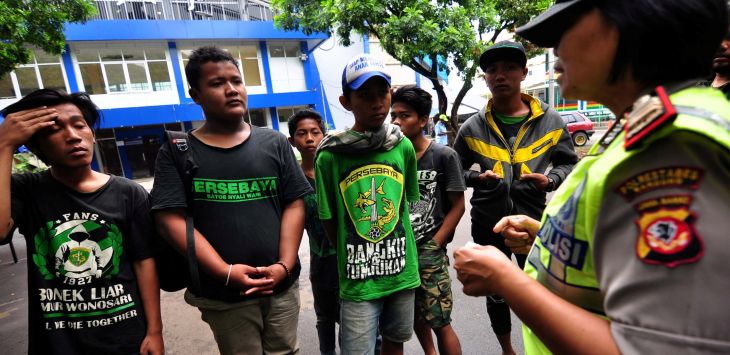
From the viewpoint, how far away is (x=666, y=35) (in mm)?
634

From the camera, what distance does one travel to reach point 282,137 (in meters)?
1.95

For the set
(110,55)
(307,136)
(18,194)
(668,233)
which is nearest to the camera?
(668,233)

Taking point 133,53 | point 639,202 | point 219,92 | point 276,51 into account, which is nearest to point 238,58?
point 276,51

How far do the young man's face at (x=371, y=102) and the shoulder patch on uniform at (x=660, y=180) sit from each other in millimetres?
1309

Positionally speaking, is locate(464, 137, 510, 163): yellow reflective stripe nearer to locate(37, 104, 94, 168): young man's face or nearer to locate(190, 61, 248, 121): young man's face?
locate(190, 61, 248, 121): young man's face

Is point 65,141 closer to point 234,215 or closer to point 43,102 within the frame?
point 43,102

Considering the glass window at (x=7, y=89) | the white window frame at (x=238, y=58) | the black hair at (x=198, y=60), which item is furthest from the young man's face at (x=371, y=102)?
the glass window at (x=7, y=89)

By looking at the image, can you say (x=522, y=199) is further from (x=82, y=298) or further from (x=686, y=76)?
(x=82, y=298)

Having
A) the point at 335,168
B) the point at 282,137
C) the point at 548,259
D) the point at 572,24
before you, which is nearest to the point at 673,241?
the point at 548,259

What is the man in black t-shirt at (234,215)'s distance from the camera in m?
1.62

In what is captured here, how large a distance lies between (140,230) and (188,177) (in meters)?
0.38


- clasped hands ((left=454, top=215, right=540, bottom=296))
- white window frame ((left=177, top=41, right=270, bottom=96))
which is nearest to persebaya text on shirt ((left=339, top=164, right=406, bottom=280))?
clasped hands ((left=454, top=215, right=540, bottom=296))

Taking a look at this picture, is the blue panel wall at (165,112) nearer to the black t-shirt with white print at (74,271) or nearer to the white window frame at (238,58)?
the white window frame at (238,58)

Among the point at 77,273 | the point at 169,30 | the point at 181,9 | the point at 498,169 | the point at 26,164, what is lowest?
the point at 77,273
